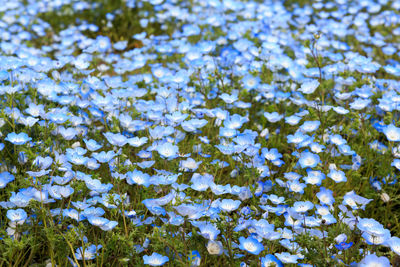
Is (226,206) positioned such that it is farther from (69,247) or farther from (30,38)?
(30,38)

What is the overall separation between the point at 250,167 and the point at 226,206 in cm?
52

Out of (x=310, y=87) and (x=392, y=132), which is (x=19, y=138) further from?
(x=392, y=132)

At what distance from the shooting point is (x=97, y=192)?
218 centimetres

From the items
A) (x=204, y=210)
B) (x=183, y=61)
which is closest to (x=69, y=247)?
(x=204, y=210)

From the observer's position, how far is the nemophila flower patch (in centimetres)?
192

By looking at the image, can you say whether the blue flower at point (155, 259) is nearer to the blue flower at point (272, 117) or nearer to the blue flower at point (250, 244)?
the blue flower at point (250, 244)

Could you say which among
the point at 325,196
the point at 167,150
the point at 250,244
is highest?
the point at 167,150

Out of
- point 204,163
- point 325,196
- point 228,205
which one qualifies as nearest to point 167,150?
point 204,163

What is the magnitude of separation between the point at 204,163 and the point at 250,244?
25.8 inches

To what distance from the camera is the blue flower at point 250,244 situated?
1812mm

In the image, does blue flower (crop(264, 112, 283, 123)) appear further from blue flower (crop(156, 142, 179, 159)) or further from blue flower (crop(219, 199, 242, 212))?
blue flower (crop(219, 199, 242, 212))

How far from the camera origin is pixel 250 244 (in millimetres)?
1845

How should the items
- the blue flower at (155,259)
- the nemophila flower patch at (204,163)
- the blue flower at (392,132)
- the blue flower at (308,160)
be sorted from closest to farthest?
the blue flower at (155,259) < the nemophila flower patch at (204,163) < the blue flower at (308,160) < the blue flower at (392,132)

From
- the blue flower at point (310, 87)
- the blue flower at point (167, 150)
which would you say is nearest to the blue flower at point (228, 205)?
the blue flower at point (167, 150)
